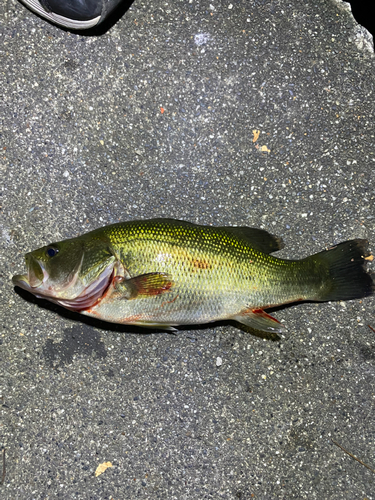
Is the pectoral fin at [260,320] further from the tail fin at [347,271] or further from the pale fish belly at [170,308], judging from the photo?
the tail fin at [347,271]

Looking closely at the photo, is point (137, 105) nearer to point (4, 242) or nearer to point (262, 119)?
point (262, 119)

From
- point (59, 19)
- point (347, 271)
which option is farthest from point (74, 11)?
point (347, 271)

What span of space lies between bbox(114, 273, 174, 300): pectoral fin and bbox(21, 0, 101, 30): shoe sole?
7.08ft

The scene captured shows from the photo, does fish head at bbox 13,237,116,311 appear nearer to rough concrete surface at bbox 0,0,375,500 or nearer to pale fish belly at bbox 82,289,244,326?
pale fish belly at bbox 82,289,244,326

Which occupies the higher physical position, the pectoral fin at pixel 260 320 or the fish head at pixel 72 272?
the fish head at pixel 72 272

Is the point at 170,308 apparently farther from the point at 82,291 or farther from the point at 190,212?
the point at 190,212

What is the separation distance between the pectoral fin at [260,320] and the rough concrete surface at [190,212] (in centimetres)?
45

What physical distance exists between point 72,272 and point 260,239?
59.7 inches

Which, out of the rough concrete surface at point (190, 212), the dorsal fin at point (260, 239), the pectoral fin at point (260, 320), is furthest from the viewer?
the rough concrete surface at point (190, 212)

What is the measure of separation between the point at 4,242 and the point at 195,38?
247cm

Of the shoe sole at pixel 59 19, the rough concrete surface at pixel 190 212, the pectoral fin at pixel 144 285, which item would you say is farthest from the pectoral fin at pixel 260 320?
the shoe sole at pixel 59 19

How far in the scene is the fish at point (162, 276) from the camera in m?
2.67

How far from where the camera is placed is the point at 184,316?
283 centimetres

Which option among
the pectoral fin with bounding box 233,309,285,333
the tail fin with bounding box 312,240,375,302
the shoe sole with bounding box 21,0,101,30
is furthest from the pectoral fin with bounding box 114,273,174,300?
the shoe sole with bounding box 21,0,101,30
